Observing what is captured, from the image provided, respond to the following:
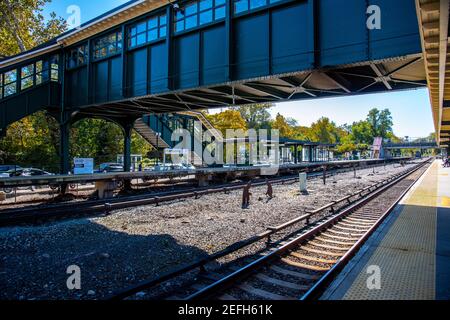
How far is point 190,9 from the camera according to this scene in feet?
51.6

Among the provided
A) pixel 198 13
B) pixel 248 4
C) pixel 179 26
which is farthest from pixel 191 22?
pixel 248 4

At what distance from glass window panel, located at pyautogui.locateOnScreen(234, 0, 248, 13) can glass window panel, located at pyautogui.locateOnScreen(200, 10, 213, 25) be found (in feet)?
4.81

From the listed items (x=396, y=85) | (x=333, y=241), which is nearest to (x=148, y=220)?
(x=333, y=241)

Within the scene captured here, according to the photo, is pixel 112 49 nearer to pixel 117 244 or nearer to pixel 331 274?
pixel 117 244

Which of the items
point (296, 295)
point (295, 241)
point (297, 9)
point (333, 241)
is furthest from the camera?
point (297, 9)

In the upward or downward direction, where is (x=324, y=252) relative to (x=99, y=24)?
downward

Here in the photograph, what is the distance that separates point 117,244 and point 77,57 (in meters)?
18.9

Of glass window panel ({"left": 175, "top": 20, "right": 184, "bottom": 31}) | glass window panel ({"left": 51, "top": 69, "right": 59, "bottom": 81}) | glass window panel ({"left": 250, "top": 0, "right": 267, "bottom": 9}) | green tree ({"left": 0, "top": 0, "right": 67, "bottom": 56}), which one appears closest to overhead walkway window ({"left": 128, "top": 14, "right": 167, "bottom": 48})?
glass window panel ({"left": 175, "top": 20, "right": 184, "bottom": 31})

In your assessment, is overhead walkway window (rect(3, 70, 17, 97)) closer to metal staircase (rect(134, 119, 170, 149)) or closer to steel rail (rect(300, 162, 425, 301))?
metal staircase (rect(134, 119, 170, 149))

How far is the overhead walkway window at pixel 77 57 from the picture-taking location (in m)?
21.5

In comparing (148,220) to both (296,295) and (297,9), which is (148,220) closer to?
(296,295)

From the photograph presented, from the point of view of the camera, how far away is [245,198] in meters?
14.0

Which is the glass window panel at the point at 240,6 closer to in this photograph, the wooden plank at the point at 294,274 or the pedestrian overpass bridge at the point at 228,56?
the pedestrian overpass bridge at the point at 228,56
